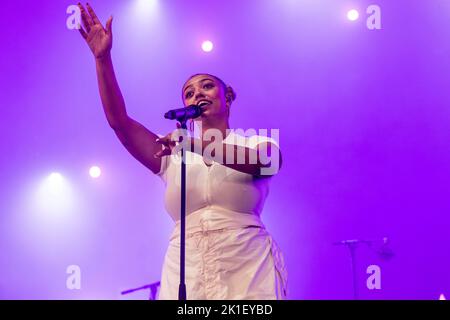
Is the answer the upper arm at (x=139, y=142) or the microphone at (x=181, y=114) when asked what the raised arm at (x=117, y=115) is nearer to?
the upper arm at (x=139, y=142)

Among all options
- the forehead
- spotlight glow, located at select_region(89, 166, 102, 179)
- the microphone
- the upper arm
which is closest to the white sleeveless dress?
the upper arm

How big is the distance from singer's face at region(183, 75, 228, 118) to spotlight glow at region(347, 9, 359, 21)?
234cm

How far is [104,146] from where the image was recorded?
4.07 m

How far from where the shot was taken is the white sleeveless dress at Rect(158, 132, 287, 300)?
56.5 inches

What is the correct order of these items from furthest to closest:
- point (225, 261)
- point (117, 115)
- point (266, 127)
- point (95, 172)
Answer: point (95, 172), point (266, 127), point (117, 115), point (225, 261)

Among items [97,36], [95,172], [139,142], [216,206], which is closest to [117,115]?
[139,142]

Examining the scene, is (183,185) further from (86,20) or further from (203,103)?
(86,20)

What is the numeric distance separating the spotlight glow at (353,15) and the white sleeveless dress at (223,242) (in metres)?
2.61

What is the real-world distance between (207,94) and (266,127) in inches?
81.8

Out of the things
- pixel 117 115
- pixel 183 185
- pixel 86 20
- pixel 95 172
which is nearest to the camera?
pixel 183 185

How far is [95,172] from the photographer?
13.3ft

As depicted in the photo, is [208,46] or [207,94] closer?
[207,94]

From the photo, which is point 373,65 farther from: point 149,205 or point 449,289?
point 149,205
